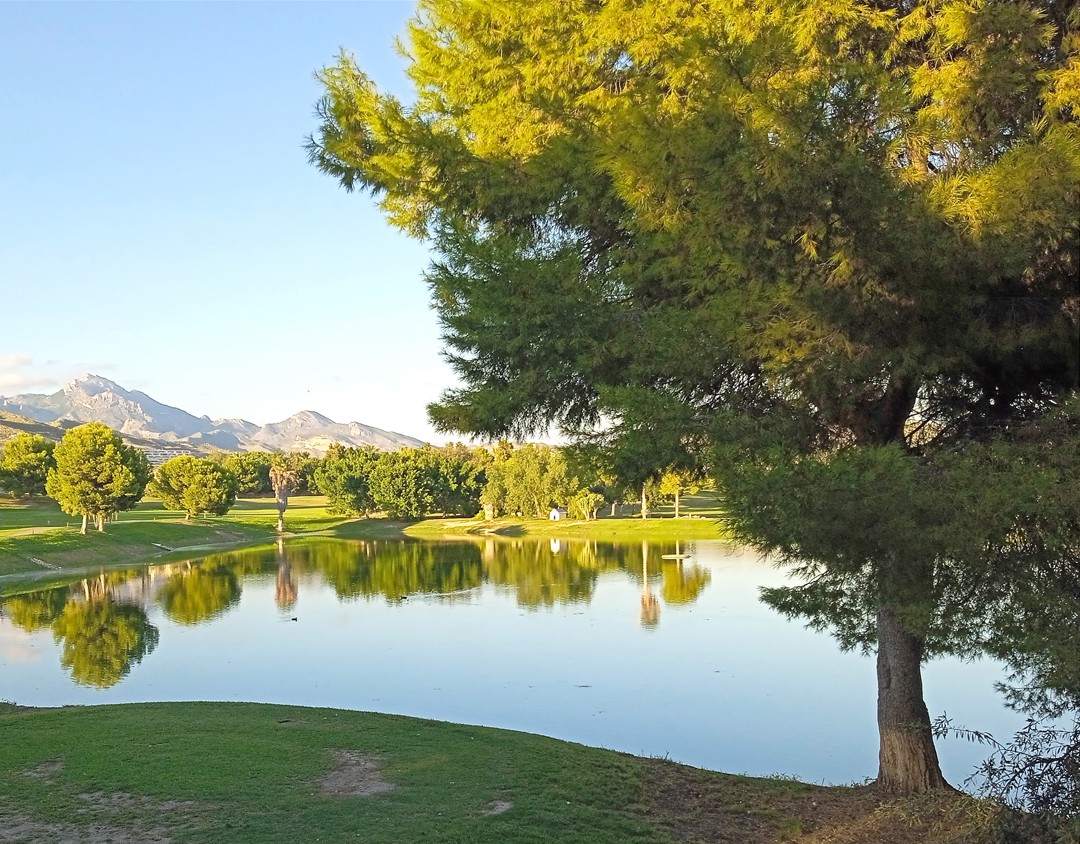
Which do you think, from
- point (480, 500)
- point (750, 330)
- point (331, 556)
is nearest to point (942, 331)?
point (750, 330)

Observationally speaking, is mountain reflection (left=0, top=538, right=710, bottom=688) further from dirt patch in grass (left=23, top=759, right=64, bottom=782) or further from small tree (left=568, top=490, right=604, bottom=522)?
small tree (left=568, top=490, right=604, bottom=522)

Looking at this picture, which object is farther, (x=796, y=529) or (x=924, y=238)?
(x=924, y=238)

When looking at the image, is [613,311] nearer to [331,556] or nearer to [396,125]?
[396,125]

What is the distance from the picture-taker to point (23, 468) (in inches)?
2763

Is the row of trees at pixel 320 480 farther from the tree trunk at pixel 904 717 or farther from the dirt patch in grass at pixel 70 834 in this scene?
the dirt patch in grass at pixel 70 834

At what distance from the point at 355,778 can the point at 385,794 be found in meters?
0.68

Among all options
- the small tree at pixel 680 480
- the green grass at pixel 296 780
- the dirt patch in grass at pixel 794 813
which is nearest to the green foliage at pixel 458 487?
the green grass at pixel 296 780

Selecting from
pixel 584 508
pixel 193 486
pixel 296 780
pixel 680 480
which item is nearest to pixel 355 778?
pixel 296 780

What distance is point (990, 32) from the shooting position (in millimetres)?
6586

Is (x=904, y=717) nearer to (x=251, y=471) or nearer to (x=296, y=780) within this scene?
(x=296, y=780)

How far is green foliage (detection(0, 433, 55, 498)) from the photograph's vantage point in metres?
69.8

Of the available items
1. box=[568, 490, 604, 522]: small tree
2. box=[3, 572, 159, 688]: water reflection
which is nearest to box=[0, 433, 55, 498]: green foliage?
box=[3, 572, 159, 688]: water reflection

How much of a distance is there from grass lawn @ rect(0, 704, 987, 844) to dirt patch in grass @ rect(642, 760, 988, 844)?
0.8 inches

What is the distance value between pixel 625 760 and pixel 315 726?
3.72 metres
